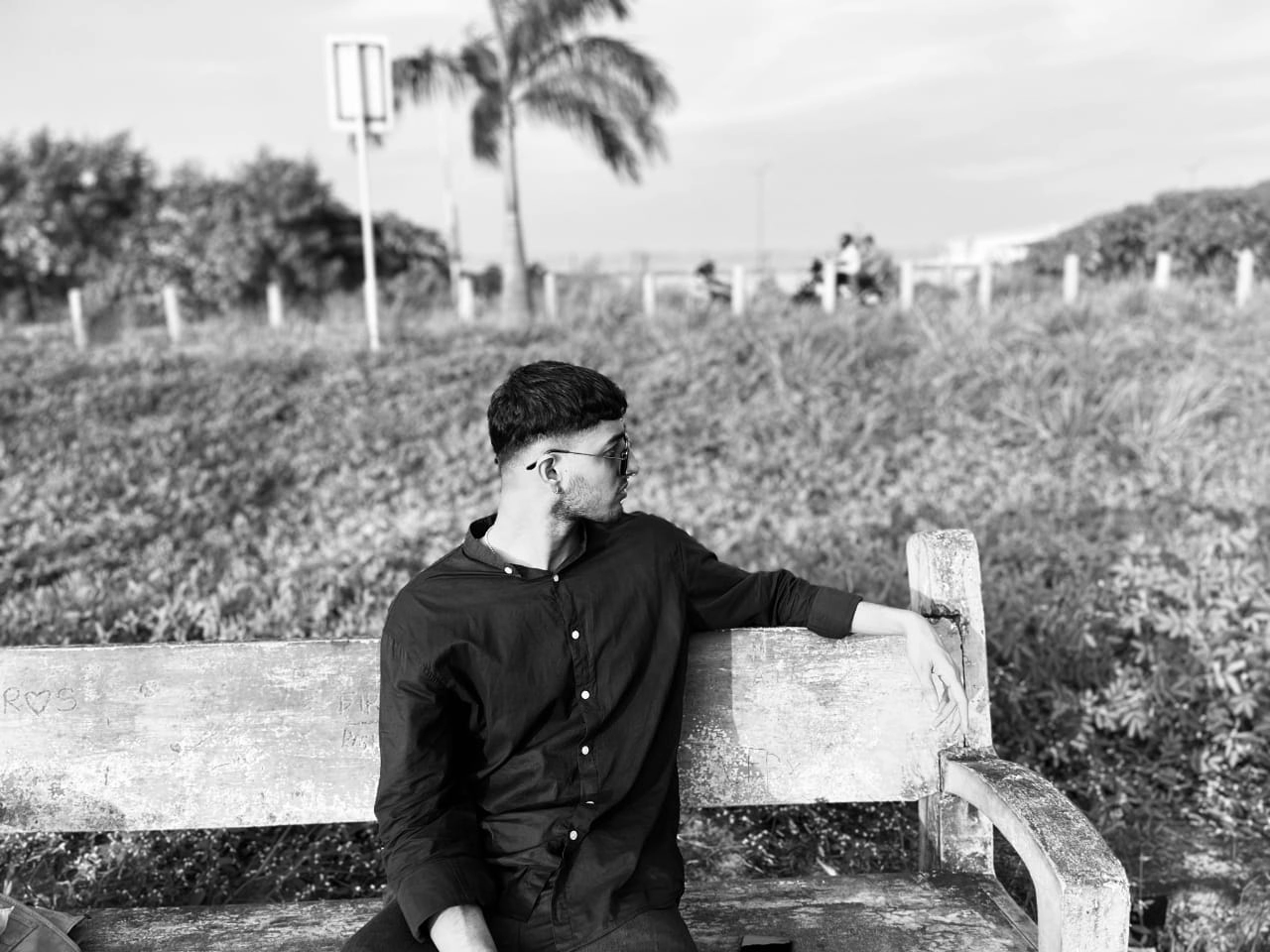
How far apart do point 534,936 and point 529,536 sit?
2.47 feet

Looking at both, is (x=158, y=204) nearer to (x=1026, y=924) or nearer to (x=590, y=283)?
(x=590, y=283)

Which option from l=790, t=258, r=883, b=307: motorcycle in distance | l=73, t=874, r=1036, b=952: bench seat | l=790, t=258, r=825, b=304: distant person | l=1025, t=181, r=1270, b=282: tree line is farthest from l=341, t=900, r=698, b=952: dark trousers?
l=1025, t=181, r=1270, b=282: tree line

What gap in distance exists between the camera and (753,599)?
2.39 m

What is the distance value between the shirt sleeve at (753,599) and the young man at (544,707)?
0.12 m

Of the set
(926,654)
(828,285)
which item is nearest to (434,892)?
(926,654)

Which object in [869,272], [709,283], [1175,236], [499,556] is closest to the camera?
[499,556]

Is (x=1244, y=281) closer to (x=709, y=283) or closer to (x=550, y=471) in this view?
(x=709, y=283)

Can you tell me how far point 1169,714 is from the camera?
3654 millimetres

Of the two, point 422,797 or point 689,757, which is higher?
point 422,797

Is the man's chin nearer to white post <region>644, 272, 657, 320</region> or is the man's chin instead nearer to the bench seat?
the bench seat

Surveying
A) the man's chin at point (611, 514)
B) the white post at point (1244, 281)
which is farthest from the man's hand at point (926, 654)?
the white post at point (1244, 281)

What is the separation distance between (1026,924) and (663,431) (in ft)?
17.1

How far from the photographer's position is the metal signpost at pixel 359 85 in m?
8.59

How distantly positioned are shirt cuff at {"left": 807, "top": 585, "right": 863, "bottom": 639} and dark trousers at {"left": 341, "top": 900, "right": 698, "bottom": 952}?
2.31 ft
